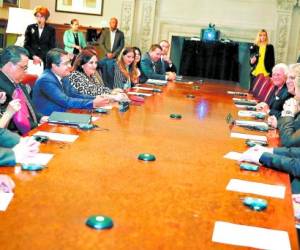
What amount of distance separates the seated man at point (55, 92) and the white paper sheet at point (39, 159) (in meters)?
1.81

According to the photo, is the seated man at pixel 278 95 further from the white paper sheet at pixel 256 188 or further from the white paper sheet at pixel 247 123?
the white paper sheet at pixel 256 188

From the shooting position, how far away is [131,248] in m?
1.66

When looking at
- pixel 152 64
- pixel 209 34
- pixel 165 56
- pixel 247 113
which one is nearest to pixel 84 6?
pixel 209 34

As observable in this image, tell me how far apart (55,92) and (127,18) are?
26.4ft

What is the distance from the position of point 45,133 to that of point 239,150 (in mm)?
1124

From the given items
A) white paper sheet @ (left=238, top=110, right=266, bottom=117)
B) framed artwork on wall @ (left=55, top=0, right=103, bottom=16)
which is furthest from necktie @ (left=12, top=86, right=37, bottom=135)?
framed artwork on wall @ (left=55, top=0, right=103, bottom=16)

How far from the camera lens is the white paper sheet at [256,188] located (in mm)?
2389

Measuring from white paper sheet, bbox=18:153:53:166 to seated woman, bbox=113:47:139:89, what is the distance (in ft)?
13.7

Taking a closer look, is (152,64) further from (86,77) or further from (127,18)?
(127,18)

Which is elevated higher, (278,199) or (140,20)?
(140,20)

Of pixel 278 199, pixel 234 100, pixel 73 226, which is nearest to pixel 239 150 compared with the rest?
pixel 278 199

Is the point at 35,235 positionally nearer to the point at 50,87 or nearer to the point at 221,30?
the point at 50,87

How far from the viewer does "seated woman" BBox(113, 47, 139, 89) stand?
692 cm

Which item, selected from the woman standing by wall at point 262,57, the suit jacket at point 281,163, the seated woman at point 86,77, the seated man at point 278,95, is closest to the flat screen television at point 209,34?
the woman standing by wall at point 262,57
